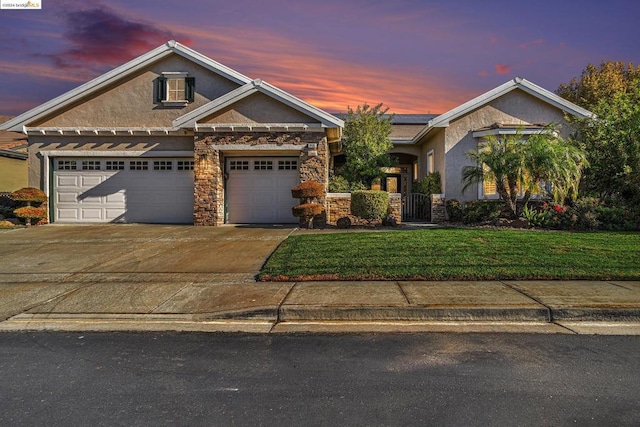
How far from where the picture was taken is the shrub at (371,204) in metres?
14.1

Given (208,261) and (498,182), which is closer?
(208,261)

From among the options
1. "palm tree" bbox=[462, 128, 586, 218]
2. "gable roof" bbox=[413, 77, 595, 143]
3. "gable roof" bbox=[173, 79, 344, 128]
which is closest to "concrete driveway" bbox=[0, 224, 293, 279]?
"gable roof" bbox=[173, 79, 344, 128]

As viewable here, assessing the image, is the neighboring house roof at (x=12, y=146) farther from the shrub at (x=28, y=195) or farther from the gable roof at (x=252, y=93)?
the gable roof at (x=252, y=93)

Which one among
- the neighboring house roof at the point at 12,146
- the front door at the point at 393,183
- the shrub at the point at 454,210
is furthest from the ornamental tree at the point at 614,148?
the neighboring house roof at the point at 12,146

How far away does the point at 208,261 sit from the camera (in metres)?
9.16

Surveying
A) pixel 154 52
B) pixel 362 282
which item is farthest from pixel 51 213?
pixel 362 282

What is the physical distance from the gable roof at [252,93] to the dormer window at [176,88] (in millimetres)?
2487

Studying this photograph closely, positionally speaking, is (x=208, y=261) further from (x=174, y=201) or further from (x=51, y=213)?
(x=51, y=213)

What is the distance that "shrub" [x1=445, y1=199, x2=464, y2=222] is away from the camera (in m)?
15.5

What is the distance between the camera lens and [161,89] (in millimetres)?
17125

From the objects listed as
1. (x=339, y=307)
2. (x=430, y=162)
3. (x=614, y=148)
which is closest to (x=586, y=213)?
(x=614, y=148)

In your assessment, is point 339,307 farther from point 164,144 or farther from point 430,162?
point 430,162

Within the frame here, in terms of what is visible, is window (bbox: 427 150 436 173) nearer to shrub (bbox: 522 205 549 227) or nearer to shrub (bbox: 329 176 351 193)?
shrub (bbox: 329 176 351 193)

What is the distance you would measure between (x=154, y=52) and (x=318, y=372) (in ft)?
55.1
